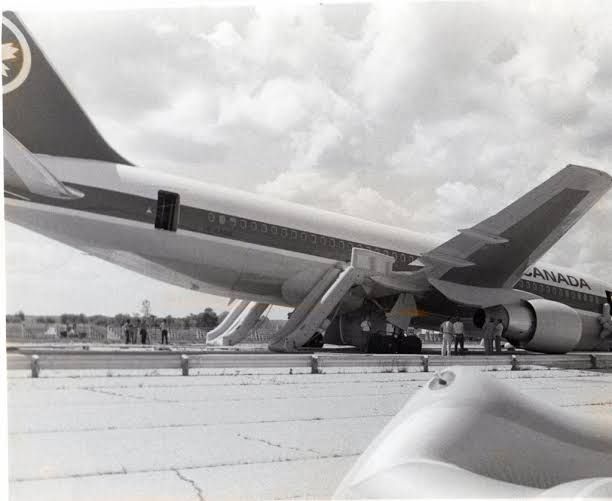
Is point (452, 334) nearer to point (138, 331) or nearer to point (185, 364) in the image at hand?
point (138, 331)

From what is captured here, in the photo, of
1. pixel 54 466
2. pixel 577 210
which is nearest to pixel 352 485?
pixel 54 466

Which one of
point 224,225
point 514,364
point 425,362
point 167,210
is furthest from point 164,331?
point 514,364

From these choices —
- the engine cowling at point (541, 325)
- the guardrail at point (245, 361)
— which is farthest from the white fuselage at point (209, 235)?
the guardrail at point (245, 361)

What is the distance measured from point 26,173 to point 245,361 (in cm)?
341

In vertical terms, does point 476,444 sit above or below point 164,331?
below

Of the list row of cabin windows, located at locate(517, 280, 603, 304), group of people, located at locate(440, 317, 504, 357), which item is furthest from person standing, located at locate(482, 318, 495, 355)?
row of cabin windows, located at locate(517, 280, 603, 304)

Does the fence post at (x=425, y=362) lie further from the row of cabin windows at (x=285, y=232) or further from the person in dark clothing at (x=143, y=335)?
the person in dark clothing at (x=143, y=335)

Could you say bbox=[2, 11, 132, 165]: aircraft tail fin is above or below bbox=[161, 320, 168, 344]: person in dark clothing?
above

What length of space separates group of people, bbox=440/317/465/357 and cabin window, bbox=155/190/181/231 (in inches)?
191

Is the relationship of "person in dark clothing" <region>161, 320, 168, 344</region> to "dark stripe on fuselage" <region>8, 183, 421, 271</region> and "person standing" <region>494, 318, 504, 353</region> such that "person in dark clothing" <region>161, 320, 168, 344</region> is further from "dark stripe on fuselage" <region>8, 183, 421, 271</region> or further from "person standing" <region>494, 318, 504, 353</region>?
"person standing" <region>494, 318, 504, 353</region>

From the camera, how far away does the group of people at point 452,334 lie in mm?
11269

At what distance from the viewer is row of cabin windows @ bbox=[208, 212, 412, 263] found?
1054 cm

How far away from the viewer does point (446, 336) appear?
11633 mm

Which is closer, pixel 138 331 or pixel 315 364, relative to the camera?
pixel 315 364
